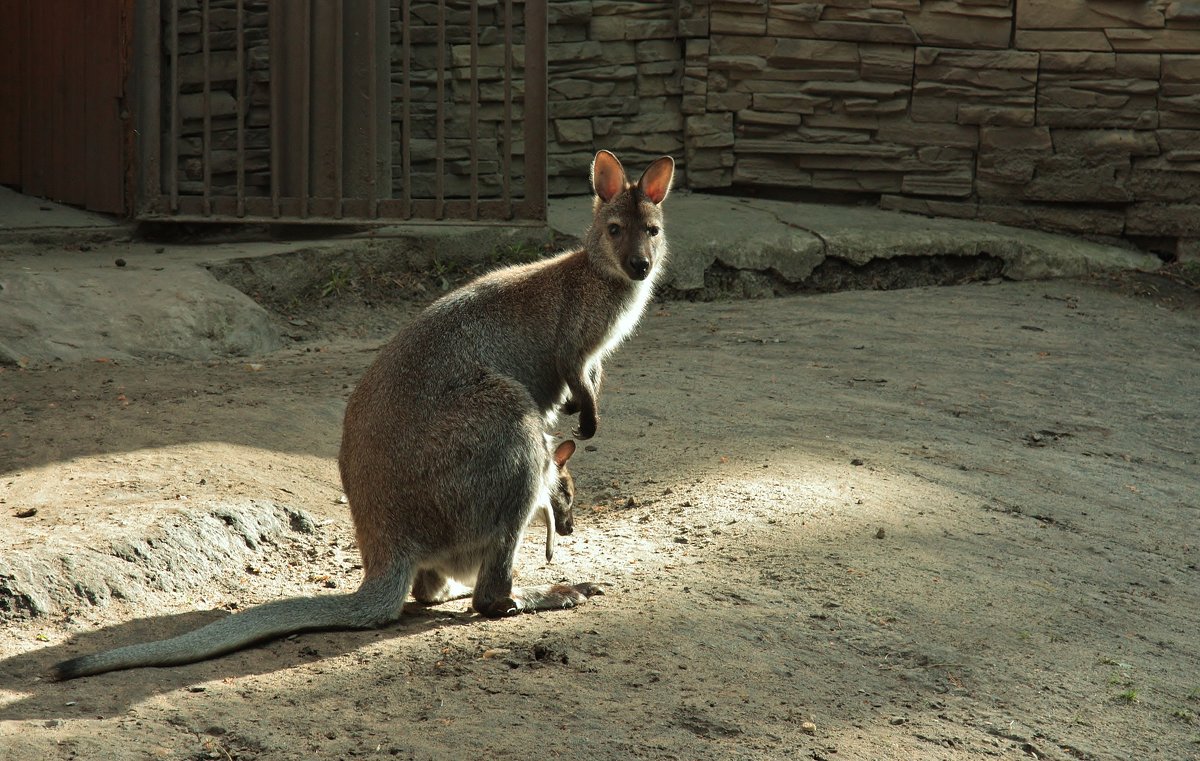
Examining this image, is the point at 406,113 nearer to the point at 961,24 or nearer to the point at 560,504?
the point at 961,24

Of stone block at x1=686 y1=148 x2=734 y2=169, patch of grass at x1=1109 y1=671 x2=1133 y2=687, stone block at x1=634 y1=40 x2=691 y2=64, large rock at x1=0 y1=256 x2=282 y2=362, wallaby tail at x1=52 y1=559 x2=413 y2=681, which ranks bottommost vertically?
patch of grass at x1=1109 y1=671 x2=1133 y2=687

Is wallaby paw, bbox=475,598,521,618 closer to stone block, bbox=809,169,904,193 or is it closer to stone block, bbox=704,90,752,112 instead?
stone block, bbox=704,90,752,112

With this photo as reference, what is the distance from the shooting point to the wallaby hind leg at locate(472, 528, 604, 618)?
3957 mm

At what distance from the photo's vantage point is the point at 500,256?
8.47m

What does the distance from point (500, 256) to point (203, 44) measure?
2.33 m

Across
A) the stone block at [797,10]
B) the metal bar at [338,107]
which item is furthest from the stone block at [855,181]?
the metal bar at [338,107]

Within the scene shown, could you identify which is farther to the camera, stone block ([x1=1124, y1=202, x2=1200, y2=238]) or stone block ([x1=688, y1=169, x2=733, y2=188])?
stone block ([x1=688, y1=169, x2=733, y2=188])

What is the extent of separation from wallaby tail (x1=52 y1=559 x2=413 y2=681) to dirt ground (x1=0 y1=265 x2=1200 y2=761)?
5 centimetres

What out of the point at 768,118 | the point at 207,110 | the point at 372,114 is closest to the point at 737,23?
the point at 768,118

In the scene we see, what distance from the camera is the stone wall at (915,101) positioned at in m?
9.27

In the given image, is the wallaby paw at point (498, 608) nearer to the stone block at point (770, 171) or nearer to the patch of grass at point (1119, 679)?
the patch of grass at point (1119, 679)

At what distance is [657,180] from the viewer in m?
5.14

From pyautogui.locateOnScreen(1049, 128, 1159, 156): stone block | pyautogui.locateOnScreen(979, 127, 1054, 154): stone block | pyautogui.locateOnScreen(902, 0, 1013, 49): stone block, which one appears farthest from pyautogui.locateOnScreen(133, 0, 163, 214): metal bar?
pyautogui.locateOnScreen(1049, 128, 1159, 156): stone block

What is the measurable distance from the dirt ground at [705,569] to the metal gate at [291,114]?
1481mm
